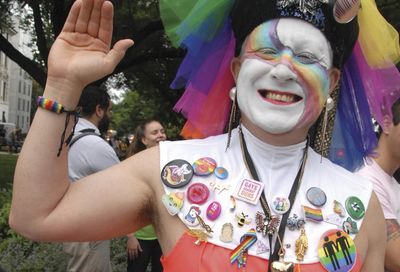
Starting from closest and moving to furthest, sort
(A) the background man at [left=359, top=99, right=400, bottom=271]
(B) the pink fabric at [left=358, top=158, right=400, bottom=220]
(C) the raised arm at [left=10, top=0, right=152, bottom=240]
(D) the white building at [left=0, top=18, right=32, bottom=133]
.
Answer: (C) the raised arm at [left=10, top=0, right=152, bottom=240]
(A) the background man at [left=359, top=99, right=400, bottom=271]
(B) the pink fabric at [left=358, top=158, right=400, bottom=220]
(D) the white building at [left=0, top=18, right=32, bottom=133]

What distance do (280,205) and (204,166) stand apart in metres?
0.26

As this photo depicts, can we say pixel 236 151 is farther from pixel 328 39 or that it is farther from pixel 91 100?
pixel 91 100

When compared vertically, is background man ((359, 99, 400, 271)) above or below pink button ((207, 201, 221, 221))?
below

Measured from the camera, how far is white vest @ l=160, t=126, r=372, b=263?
4.94 feet

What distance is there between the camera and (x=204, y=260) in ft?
4.75

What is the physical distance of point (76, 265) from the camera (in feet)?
10.9

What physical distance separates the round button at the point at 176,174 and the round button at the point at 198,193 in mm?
27

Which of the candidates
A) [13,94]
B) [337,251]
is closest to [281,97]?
[337,251]

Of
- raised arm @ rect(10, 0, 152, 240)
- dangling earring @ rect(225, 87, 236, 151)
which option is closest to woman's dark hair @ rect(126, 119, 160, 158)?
dangling earring @ rect(225, 87, 236, 151)

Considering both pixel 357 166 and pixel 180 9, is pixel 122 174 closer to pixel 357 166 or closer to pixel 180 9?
pixel 180 9

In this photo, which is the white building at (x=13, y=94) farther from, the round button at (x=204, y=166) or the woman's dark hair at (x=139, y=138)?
the round button at (x=204, y=166)

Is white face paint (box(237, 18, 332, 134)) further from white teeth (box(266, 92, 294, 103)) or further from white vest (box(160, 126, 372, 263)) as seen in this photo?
white vest (box(160, 126, 372, 263))

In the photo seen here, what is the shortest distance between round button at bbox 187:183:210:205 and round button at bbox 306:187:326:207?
32cm

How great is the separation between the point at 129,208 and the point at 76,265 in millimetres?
2010
